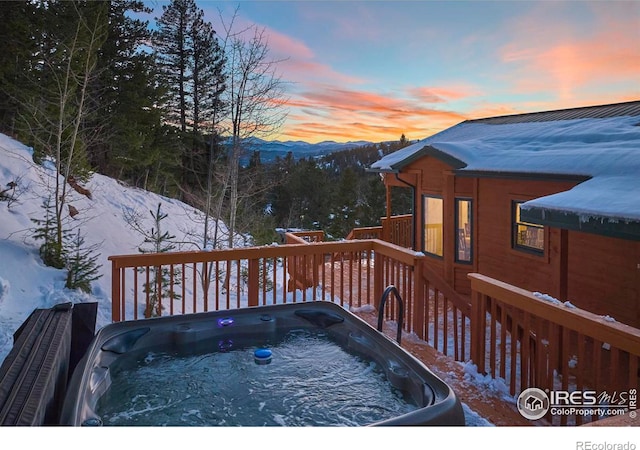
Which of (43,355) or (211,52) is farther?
(211,52)

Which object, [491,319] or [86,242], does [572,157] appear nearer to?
[491,319]

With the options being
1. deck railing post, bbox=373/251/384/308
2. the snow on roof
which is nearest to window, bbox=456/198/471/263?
the snow on roof

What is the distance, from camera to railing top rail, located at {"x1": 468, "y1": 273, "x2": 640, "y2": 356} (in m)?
2.04

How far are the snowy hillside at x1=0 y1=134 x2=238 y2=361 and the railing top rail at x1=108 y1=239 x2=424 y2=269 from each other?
1202 millimetres

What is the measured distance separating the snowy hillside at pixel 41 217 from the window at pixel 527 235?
4.26 metres

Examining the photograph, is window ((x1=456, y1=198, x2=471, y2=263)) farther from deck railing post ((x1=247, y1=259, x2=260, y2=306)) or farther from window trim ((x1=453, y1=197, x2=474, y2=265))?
deck railing post ((x1=247, y1=259, x2=260, y2=306))

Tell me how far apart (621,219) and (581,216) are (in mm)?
334

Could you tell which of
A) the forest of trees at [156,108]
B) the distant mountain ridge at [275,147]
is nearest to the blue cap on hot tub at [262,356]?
the forest of trees at [156,108]

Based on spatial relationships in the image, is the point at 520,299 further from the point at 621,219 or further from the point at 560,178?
the point at 560,178

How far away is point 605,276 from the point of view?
171 inches

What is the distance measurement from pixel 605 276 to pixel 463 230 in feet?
6.99

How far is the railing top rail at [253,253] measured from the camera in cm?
350

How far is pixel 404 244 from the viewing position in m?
8.55

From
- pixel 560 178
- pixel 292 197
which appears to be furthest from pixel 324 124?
pixel 292 197
